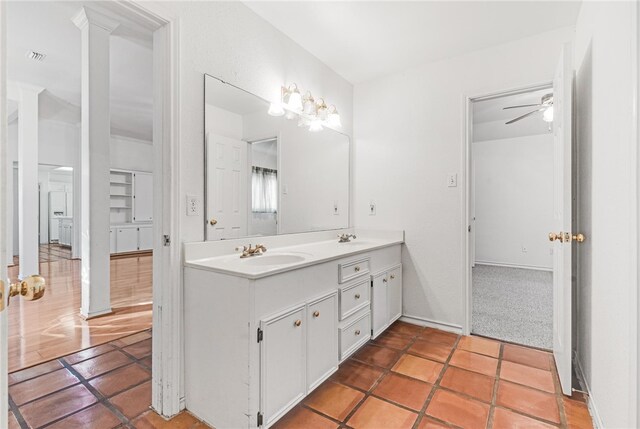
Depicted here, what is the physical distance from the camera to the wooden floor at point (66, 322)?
2.35m

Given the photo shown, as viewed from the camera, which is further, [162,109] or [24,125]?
[24,125]

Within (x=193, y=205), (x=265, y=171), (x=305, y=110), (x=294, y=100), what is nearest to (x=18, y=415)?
(x=193, y=205)

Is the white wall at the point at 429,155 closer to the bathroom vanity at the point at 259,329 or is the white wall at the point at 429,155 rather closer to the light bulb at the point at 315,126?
the light bulb at the point at 315,126

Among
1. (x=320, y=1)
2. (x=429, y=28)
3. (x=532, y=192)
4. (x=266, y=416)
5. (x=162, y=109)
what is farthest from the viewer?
(x=532, y=192)

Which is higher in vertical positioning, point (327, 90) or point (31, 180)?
point (327, 90)

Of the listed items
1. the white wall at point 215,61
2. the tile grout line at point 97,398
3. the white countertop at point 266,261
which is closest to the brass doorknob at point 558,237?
the white countertop at point 266,261

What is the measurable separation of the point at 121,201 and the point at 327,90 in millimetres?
6096

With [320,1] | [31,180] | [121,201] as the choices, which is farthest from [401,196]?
[121,201]

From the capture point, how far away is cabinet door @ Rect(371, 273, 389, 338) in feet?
7.86

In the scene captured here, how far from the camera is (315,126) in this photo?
2.79m

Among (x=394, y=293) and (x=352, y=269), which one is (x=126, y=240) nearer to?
(x=394, y=293)

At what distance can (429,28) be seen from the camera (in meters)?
2.33

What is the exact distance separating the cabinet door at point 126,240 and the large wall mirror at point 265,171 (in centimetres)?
567

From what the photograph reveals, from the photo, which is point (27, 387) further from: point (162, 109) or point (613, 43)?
point (613, 43)
